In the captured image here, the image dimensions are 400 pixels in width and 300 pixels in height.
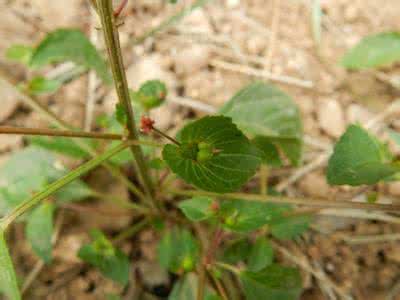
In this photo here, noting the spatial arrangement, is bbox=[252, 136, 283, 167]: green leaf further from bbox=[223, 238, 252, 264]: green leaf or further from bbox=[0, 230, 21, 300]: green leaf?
bbox=[0, 230, 21, 300]: green leaf

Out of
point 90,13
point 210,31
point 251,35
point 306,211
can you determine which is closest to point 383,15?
point 251,35

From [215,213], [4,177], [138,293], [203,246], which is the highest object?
[4,177]

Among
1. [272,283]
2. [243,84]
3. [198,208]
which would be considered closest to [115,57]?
[198,208]

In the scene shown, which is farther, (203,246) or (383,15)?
(383,15)

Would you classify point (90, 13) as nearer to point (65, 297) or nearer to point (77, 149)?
point (77, 149)

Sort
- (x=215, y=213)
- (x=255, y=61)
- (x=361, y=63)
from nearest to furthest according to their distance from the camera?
1. (x=215, y=213)
2. (x=361, y=63)
3. (x=255, y=61)
